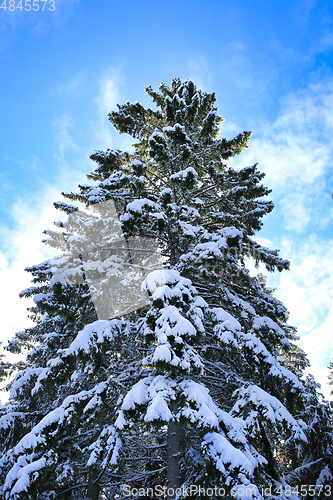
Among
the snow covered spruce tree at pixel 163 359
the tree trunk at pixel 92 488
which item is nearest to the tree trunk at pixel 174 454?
the snow covered spruce tree at pixel 163 359

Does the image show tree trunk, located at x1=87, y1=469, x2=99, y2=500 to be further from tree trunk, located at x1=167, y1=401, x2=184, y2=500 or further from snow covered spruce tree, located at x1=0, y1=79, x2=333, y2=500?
tree trunk, located at x1=167, y1=401, x2=184, y2=500

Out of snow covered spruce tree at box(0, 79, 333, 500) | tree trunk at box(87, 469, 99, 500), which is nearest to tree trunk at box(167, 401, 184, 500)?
snow covered spruce tree at box(0, 79, 333, 500)

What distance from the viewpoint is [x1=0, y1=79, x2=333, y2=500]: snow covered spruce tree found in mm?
4496

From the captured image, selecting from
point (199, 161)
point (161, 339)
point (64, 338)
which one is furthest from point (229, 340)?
point (199, 161)

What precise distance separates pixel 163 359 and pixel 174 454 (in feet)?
9.88

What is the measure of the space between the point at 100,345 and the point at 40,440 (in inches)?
71.1

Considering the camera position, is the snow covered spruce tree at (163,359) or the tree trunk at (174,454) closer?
the snow covered spruce tree at (163,359)

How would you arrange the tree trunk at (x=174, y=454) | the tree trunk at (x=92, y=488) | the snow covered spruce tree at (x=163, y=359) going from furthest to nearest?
the tree trunk at (x=92, y=488), the tree trunk at (x=174, y=454), the snow covered spruce tree at (x=163, y=359)

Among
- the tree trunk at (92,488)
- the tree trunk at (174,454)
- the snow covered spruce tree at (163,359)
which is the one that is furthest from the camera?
the tree trunk at (92,488)

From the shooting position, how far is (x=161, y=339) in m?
4.46

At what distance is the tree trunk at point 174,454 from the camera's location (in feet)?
17.4

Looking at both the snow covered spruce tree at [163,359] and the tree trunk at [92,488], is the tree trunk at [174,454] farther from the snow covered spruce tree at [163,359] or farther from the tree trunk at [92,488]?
the tree trunk at [92,488]

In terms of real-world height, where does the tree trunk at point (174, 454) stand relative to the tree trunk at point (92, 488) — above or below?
above

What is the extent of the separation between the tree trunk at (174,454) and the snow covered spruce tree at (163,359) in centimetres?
3
